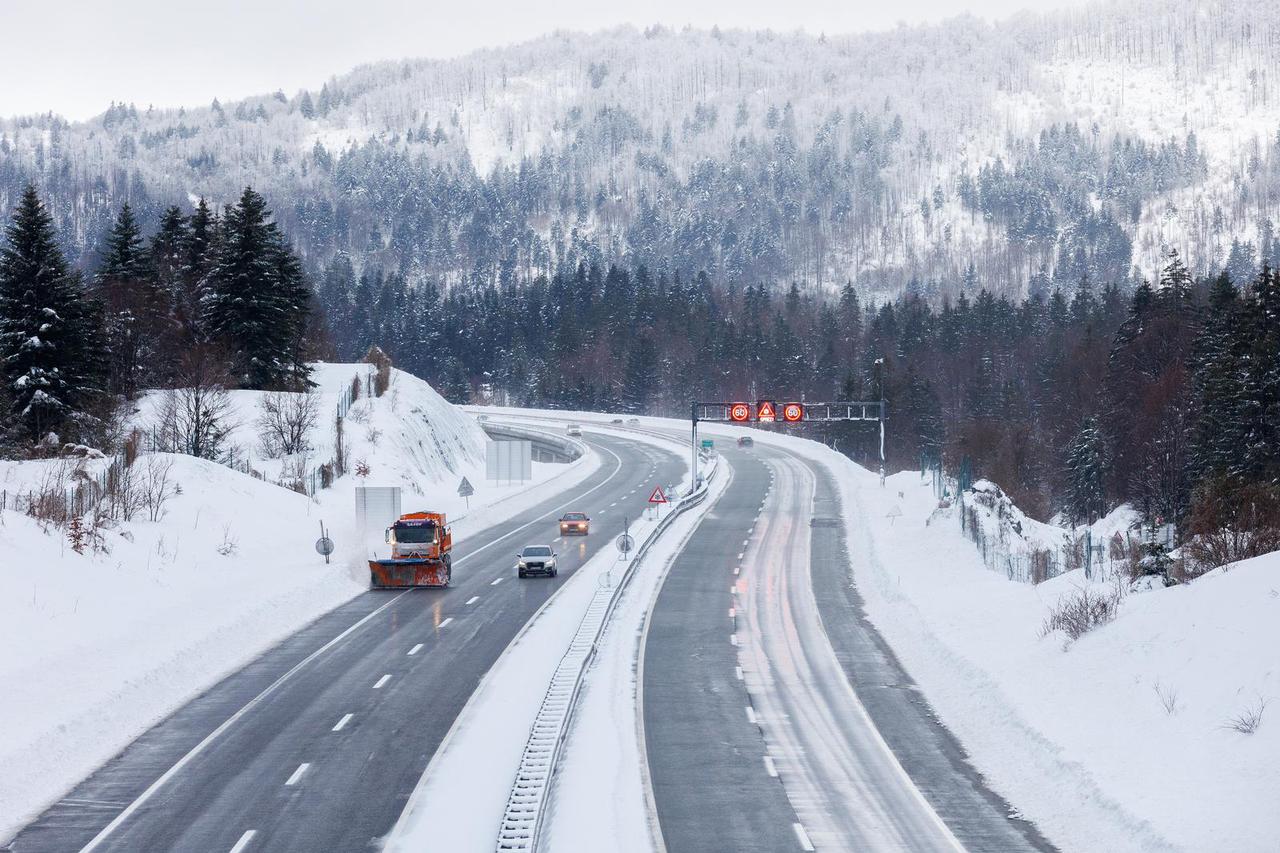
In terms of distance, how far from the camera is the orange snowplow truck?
38147 mm

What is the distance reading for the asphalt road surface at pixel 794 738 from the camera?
602 inches

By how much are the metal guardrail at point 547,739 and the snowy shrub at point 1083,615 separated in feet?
31.6

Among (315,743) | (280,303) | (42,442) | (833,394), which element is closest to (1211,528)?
(315,743)

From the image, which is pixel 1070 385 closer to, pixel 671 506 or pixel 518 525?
pixel 671 506

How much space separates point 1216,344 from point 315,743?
69287mm


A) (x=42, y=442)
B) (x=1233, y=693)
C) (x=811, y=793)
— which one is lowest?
(x=811, y=793)

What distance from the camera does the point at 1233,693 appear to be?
16547mm

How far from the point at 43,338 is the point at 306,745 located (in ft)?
129

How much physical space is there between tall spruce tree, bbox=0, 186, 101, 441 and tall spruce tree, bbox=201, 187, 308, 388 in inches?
550

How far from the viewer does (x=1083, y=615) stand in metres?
22.5

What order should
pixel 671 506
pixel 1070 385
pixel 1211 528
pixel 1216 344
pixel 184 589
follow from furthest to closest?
pixel 1070 385, pixel 1216 344, pixel 671 506, pixel 184 589, pixel 1211 528

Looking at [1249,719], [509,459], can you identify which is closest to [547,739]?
[1249,719]

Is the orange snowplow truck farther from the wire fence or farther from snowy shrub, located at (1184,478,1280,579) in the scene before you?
snowy shrub, located at (1184,478,1280,579)

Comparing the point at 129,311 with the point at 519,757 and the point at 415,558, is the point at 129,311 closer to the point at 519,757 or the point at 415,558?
the point at 415,558
